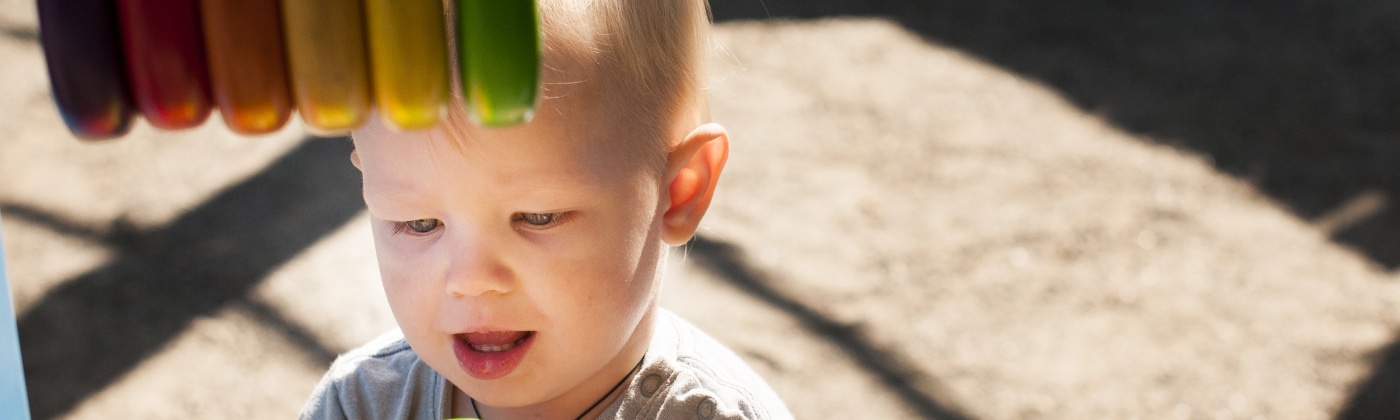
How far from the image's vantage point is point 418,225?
2.44 feet

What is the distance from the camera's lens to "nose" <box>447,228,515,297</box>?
70 cm

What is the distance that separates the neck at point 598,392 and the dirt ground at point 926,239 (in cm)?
87

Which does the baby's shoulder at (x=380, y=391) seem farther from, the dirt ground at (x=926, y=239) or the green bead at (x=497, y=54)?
the dirt ground at (x=926, y=239)

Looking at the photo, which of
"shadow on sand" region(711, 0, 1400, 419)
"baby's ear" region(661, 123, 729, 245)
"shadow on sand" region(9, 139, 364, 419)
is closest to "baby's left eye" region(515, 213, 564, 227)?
"baby's ear" region(661, 123, 729, 245)

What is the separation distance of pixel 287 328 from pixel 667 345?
108cm

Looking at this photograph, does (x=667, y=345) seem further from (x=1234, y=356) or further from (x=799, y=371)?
(x=1234, y=356)

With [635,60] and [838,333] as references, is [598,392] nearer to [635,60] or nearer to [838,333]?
[635,60]

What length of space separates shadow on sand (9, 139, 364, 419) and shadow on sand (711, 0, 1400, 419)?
1.10 m

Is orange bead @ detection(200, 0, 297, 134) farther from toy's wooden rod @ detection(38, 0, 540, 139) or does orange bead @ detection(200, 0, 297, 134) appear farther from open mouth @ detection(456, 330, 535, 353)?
open mouth @ detection(456, 330, 535, 353)

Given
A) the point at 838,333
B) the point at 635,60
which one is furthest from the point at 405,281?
the point at 838,333

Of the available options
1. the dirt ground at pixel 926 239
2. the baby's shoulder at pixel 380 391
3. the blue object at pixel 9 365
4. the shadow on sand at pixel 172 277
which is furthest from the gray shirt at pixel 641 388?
the shadow on sand at pixel 172 277

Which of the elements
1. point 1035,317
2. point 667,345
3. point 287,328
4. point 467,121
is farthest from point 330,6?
point 1035,317

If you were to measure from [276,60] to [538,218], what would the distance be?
0.32 m

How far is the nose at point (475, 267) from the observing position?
703 millimetres
